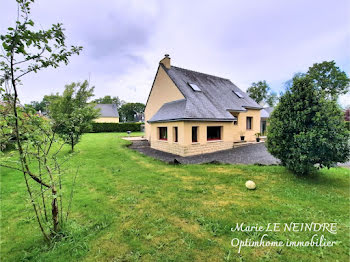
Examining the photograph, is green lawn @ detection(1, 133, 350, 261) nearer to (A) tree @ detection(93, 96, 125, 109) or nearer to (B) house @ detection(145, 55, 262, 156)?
(B) house @ detection(145, 55, 262, 156)

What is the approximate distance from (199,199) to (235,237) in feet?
5.33

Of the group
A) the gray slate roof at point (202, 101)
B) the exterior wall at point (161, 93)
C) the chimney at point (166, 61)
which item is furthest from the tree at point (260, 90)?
the exterior wall at point (161, 93)

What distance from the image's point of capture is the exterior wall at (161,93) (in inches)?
549

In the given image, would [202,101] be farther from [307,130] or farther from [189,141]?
[307,130]

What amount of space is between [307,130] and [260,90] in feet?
176

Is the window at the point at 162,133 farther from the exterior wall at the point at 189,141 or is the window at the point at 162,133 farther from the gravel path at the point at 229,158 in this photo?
the gravel path at the point at 229,158

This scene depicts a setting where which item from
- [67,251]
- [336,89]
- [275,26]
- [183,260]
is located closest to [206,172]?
[183,260]

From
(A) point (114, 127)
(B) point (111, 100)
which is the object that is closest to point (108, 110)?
(A) point (114, 127)

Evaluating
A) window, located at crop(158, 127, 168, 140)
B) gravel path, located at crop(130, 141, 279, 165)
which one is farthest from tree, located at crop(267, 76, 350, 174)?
window, located at crop(158, 127, 168, 140)

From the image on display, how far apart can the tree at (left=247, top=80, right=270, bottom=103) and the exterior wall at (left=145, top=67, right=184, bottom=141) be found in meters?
45.5

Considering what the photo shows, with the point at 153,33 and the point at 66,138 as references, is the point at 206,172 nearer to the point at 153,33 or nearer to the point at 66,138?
the point at 66,138

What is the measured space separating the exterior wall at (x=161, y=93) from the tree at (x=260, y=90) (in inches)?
1791

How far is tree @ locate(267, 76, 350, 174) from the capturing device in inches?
195

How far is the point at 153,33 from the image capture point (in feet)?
41.0
